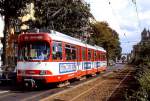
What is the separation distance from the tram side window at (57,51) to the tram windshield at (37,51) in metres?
0.48

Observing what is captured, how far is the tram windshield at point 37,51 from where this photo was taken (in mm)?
23594

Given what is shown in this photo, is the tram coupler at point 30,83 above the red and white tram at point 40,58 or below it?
below

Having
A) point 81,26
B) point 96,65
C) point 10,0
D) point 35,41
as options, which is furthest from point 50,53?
point 81,26

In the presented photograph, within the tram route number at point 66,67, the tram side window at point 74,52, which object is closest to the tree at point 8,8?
the tram side window at point 74,52

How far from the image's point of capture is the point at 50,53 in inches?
931

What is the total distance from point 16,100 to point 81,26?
106ft

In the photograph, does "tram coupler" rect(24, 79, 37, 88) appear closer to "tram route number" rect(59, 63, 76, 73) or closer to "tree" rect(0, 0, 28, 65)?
"tram route number" rect(59, 63, 76, 73)

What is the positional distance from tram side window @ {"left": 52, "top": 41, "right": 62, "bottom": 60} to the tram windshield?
481 mm

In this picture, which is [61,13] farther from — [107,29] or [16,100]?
[107,29]

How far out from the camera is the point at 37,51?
77.5 ft

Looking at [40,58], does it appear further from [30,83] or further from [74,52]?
[74,52]

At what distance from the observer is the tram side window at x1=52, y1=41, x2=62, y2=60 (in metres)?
24.0

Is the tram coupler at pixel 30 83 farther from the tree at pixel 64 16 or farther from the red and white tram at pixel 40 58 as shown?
the tree at pixel 64 16

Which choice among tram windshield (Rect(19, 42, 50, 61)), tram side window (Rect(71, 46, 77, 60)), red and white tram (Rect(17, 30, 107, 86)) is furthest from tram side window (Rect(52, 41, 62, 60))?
tram side window (Rect(71, 46, 77, 60))
